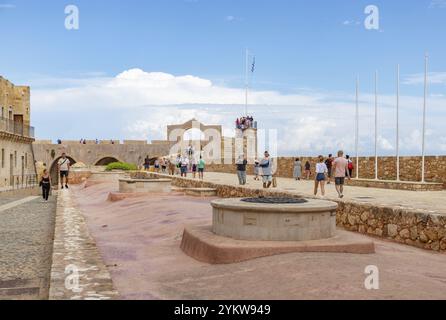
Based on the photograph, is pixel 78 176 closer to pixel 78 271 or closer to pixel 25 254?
pixel 25 254

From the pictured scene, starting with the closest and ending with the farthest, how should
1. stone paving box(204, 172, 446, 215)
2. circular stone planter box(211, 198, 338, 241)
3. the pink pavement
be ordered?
the pink pavement → circular stone planter box(211, 198, 338, 241) → stone paving box(204, 172, 446, 215)

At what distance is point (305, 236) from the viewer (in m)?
7.62

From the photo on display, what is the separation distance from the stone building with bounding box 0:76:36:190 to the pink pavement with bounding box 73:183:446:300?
2786cm

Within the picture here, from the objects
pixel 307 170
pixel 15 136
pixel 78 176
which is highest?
pixel 15 136

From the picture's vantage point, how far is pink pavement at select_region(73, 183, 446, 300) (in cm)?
544

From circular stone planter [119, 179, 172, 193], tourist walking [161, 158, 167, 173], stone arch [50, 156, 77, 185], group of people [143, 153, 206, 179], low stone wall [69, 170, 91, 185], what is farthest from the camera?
stone arch [50, 156, 77, 185]

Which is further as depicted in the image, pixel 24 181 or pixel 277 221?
pixel 24 181

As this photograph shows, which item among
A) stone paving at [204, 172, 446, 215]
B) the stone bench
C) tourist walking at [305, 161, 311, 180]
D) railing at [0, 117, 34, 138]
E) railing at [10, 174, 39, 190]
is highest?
railing at [0, 117, 34, 138]

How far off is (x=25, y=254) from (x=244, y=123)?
1413 inches

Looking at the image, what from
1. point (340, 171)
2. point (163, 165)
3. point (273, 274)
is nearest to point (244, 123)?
point (163, 165)

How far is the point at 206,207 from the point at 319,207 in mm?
6324

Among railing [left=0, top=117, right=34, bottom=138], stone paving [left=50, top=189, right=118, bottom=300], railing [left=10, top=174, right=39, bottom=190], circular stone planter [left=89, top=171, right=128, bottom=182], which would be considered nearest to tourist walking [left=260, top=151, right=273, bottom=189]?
stone paving [left=50, top=189, right=118, bottom=300]

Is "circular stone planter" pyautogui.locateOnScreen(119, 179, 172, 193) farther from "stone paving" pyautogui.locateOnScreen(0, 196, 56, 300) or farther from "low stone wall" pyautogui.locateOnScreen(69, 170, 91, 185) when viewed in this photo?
"low stone wall" pyautogui.locateOnScreen(69, 170, 91, 185)

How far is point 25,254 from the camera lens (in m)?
9.02
